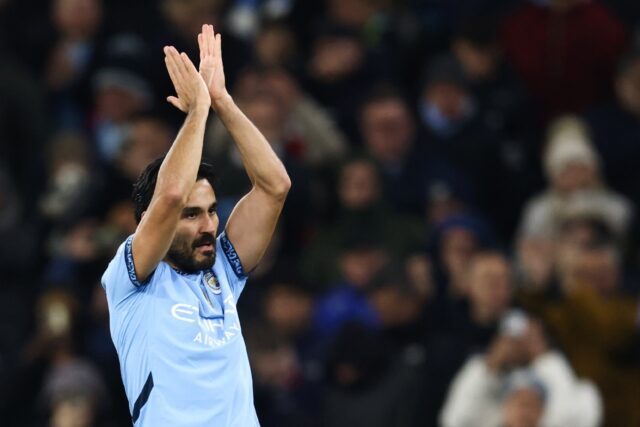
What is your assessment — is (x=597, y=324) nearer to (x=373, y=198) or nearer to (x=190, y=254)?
(x=373, y=198)

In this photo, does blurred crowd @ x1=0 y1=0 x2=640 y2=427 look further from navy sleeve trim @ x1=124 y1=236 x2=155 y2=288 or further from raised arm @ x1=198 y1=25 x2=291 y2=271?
navy sleeve trim @ x1=124 y1=236 x2=155 y2=288

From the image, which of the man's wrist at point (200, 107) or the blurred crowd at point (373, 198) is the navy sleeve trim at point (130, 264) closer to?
the man's wrist at point (200, 107)

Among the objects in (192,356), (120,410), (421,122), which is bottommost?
(120,410)

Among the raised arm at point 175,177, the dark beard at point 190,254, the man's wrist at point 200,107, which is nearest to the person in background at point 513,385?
the dark beard at point 190,254

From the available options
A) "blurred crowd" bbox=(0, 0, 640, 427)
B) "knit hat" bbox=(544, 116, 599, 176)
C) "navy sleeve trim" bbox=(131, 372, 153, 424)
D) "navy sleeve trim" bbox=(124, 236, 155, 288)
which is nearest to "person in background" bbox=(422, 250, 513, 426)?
"blurred crowd" bbox=(0, 0, 640, 427)

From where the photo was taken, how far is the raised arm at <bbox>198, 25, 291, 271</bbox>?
7.02 m

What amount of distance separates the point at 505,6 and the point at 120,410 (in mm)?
4816

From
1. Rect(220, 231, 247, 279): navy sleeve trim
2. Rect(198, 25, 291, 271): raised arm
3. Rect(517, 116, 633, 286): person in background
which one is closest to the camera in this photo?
Rect(198, 25, 291, 271): raised arm

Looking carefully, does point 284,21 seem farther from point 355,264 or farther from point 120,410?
point 120,410

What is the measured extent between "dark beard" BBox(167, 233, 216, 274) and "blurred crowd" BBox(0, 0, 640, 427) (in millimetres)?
3343

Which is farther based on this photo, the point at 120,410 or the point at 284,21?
the point at 284,21

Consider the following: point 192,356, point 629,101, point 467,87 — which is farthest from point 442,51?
point 192,356

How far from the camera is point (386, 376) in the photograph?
1039 cm

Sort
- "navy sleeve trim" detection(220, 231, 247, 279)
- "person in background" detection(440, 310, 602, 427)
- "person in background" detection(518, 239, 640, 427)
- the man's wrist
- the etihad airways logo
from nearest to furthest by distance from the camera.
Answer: the man's wrist
the etihad airways logo
"navy sleeve trim" detection(220, 231, 247, 279)
"person in background" detection(440, 310, 602, 427)
"person in background" detection(518, 239, 640, 427)
